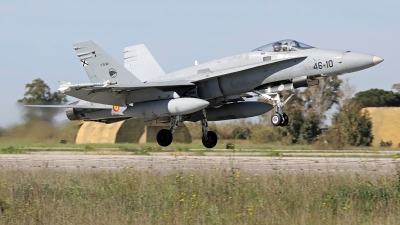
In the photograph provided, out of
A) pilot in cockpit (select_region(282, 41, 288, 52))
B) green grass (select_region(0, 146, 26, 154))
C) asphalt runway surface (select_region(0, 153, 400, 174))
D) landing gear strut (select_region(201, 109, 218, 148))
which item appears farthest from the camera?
green grass (select_region(0, 146, 26, 154))

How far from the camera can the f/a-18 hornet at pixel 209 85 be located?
613 inches

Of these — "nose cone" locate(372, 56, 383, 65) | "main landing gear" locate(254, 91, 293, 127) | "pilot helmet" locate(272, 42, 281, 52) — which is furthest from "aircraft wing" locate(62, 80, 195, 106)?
"nose cone" locate(372, 56, 383, 65)

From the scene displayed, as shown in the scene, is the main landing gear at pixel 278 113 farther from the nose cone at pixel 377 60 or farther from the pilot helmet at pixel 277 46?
the nose cone at pixel 377 60

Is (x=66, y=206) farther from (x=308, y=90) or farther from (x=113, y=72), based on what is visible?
(x=308, y=90)

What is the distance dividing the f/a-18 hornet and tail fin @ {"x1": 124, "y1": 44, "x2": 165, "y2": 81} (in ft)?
4.56

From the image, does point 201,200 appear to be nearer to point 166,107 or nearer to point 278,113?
point 278,113

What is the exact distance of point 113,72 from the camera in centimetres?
1892

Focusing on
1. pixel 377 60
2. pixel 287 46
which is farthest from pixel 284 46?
pixel 377 60

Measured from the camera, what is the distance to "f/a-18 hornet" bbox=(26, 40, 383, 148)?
15.6 metres

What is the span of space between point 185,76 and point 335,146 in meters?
12.7

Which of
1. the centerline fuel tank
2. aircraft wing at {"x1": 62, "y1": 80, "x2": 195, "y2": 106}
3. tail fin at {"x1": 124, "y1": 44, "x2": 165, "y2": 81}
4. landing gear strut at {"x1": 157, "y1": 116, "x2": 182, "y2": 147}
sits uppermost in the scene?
tail fin at {"x1": 124, "y1": 44, "x2": 165, "y2": 81}

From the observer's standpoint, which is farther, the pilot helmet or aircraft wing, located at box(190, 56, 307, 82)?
the pilot helmet

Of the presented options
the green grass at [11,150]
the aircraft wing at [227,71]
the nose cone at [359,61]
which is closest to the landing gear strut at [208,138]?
the aircraft wing at [227,71]

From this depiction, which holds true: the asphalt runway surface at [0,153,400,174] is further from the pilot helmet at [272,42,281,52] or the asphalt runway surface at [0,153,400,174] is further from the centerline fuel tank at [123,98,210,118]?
the pilot helmet at [272,42,281,52]
